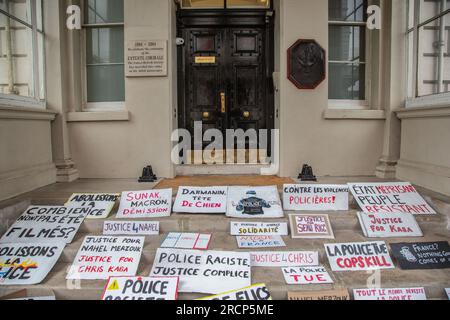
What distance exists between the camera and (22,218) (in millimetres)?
3150

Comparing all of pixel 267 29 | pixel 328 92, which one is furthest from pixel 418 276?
pixel 267 29

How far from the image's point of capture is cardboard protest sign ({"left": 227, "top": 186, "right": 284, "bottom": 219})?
3.19m

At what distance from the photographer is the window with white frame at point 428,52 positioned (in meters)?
3.96

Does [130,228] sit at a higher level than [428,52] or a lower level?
lower

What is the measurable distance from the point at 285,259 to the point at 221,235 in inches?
24.8

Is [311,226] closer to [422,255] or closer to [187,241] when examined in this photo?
[422,255]

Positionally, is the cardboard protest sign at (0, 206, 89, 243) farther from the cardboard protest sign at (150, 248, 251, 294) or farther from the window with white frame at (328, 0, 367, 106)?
the window with white frame at (328, 0, 367, 106)

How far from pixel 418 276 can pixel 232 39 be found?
4143 millimetres

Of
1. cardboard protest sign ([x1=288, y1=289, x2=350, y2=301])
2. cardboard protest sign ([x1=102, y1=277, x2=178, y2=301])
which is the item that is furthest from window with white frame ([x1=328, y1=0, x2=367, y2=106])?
cardboard protest sign ([x1=102, y1=277, x2=178, y2=301])

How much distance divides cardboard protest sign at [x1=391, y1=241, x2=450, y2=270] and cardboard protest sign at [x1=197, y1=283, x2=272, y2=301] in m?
1.13

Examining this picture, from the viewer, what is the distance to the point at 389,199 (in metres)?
3.33

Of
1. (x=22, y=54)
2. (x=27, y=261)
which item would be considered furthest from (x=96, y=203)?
(x=22, y=54)
